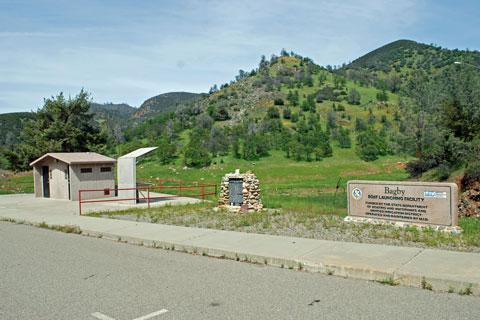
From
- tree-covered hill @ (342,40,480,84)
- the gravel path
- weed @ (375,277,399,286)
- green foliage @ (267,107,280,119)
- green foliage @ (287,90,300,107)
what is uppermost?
tree-covered hill @ (342,40,480,84)

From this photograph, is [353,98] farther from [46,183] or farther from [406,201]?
[406,201]

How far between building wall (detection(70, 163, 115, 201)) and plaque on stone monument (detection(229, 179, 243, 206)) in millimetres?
10878

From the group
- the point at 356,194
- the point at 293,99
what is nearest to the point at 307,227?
→ the point at 356,194

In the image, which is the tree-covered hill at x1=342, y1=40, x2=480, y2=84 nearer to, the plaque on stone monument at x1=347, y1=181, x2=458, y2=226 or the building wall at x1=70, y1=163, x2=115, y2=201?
the building wall at x1=70, y1=163, x2=115, y2=201

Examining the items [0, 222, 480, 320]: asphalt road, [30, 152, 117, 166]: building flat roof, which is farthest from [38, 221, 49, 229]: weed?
[30, 152, 117, 166]: building flat roof

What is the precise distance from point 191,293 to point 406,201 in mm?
8024

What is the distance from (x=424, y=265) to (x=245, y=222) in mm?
6754

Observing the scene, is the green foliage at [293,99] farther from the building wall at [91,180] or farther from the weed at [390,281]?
the weed at [390,281]

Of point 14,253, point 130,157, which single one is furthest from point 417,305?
point 130,157

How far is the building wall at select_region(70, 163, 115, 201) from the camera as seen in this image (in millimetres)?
23781

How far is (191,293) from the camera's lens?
632cm

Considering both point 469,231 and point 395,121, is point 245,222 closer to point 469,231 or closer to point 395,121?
point 469,231

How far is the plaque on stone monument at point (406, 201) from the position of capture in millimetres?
11125

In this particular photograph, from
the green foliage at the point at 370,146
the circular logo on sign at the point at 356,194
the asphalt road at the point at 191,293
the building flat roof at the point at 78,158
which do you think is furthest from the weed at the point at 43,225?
the green foliage at the point at 370,146
